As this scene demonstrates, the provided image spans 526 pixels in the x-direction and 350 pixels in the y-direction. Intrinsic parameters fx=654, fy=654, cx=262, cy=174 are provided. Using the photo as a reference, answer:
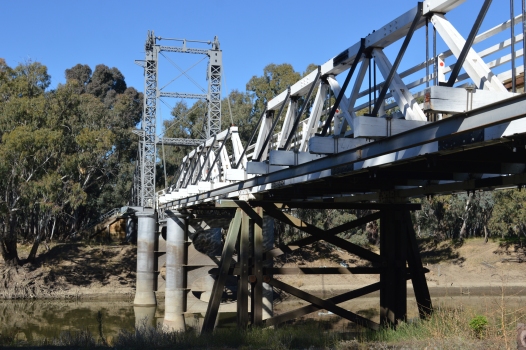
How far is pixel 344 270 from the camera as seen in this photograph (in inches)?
559

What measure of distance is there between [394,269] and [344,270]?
4.98 ft

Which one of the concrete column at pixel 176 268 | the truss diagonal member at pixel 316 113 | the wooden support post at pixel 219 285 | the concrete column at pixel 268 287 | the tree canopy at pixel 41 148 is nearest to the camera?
the truss diagonal member at pixel 316 113

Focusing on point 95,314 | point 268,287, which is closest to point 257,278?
point 268,287

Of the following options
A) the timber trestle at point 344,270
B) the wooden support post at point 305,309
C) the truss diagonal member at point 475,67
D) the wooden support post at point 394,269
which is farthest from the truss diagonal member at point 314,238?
the truss diagonal member at point 475,67

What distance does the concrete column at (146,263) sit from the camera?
3206 centimetres

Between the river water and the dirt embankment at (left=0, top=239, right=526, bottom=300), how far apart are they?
1.90 meters

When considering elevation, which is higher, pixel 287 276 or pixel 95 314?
pixel 287 276

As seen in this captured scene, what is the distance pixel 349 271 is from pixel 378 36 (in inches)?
247

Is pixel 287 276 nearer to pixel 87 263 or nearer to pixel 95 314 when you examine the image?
pixel 87 263

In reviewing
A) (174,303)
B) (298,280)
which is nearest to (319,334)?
(174,303)

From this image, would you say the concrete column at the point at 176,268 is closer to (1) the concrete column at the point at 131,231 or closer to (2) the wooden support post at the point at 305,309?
(2) the wooden support post at the point at 305,309

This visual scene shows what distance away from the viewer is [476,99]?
662 centimetres

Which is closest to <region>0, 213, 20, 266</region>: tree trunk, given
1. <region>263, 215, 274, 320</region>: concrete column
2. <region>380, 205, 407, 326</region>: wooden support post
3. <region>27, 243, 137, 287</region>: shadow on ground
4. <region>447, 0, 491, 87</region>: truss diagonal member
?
<region>27, 243, 137, 287</region>: shadow on ground

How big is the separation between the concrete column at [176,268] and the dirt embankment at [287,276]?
8.52 meters
